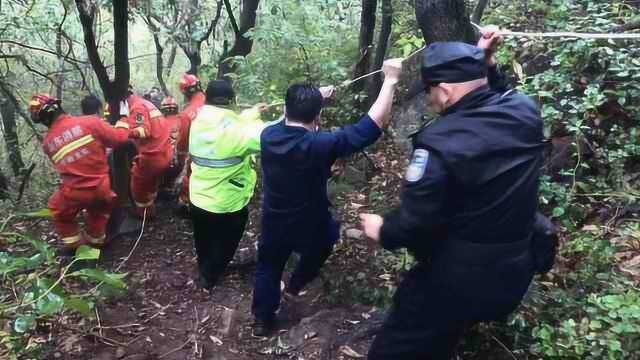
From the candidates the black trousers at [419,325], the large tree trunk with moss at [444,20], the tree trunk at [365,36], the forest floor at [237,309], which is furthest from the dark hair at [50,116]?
the black trousers at [419,325]

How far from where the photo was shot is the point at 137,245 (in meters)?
6.08

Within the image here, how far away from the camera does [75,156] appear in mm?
5398

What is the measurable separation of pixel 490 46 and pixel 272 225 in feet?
6.20

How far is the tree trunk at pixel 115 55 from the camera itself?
17.2 ft

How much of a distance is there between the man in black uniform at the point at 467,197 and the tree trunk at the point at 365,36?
3.76m

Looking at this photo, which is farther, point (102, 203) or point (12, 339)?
point (102, 203)

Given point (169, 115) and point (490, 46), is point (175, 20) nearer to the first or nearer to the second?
point (169, 115)

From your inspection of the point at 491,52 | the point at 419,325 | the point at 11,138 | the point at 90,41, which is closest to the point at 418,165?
the point at 419,325

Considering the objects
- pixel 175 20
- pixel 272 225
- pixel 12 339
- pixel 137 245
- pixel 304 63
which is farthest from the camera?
pixel 175 20

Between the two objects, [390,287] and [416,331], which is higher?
[416,331]

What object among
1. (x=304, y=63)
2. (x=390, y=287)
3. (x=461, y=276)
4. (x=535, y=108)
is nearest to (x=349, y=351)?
(x=390, y=287)

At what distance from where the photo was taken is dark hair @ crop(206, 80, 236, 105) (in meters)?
4.39

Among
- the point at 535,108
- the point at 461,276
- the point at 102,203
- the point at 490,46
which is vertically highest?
the point at 490,46


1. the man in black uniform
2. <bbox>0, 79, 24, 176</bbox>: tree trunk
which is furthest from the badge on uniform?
<bbox>0, 79, 24, 176</bbox>: tree trunk
